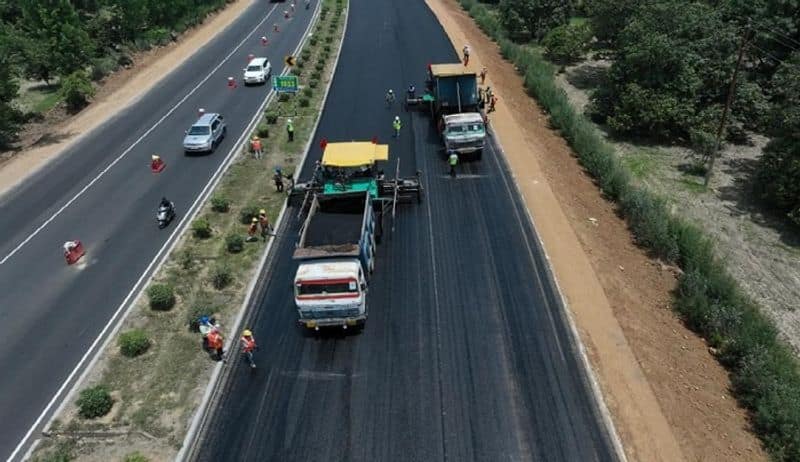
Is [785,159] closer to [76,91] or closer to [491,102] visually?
[491,102]

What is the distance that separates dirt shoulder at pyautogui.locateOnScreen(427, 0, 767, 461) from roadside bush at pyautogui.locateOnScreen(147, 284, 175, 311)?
54.1 feet

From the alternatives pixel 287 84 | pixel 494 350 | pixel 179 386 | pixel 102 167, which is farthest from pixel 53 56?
pixel 494 350

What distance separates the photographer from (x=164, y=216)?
2830 centimetres

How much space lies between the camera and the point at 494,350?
19781 millimetres

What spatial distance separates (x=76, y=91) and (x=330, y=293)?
125 feet

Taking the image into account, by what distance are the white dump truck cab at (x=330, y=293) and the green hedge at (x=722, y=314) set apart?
1361cm

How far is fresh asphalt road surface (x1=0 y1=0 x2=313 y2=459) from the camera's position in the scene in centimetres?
2045

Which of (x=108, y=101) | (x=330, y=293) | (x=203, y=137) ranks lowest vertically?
(x=330, y=293)

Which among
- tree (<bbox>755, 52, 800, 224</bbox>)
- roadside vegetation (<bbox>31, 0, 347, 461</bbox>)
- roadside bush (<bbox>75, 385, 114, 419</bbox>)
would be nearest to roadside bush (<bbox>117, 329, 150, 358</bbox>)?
roadside vegetation (<bbox>31, 0, 347, 461</bbox>)

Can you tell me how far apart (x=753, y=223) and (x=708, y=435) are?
1877 cm

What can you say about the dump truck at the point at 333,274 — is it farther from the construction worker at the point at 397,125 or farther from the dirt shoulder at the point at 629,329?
the construction worker at the point at 397,125

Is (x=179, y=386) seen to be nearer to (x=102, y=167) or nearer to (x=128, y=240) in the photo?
(x=128, y=240)

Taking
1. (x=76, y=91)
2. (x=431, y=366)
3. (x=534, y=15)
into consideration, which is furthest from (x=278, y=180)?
(x=534, y=15)

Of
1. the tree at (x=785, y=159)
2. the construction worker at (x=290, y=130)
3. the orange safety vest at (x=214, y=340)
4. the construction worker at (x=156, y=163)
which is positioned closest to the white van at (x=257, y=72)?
the construction worker at (x=290, y=130)
